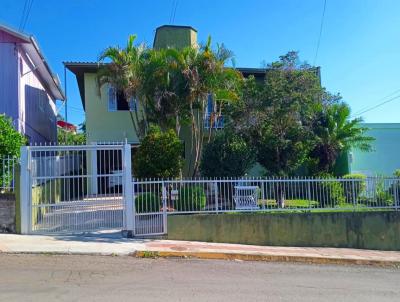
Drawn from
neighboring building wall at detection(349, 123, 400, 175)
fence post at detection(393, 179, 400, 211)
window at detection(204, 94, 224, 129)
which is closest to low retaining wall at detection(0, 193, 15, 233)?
window at detection(204, 94, 224, 129)

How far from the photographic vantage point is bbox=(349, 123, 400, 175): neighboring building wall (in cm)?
2156

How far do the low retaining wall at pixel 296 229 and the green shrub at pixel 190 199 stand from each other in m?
0.25

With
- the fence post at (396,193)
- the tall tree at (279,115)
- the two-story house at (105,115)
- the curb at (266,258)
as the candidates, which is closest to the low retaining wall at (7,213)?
the curb at (266,258)

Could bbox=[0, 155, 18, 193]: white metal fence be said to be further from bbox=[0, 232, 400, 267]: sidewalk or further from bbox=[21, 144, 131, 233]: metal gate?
bbox=[0, 232, 400, 267]: sidewalk

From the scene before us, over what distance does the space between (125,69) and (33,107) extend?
599 centimetres

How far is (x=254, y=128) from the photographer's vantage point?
Result: 15.3m

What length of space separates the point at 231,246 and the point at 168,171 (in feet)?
10.2

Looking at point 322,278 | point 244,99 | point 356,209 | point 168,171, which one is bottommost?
point 322,278

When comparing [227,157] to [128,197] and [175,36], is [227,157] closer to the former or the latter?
[128,197]

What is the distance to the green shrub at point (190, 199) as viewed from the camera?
1133 centimetres

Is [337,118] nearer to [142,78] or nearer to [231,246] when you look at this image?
[142,78]

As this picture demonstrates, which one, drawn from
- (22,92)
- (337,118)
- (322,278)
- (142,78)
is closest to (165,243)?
(322,278)

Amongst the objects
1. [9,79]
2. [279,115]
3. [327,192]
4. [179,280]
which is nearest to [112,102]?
[9,79]

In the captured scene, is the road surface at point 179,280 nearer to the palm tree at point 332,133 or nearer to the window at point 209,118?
the window at point 209,118
